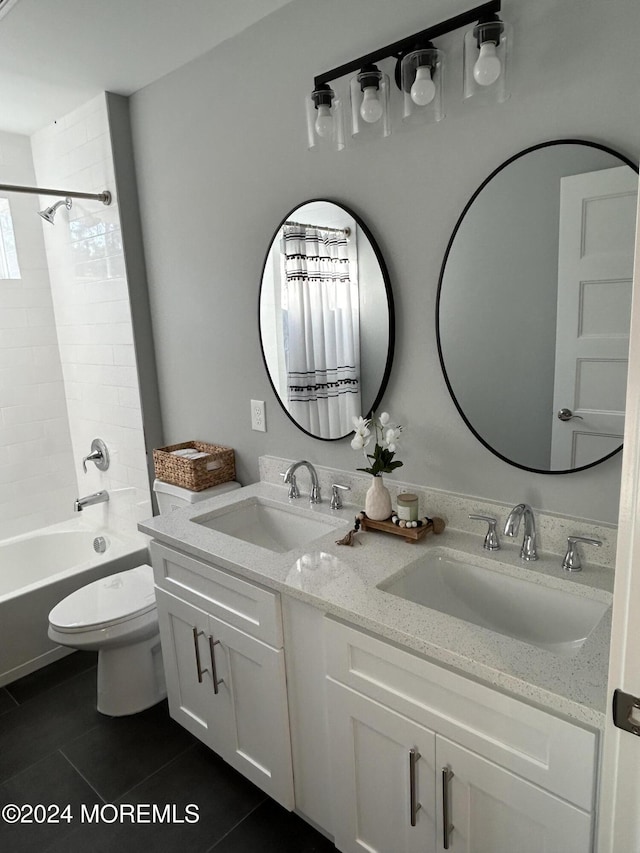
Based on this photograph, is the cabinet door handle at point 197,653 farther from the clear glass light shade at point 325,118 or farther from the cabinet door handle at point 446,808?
the clear glass light shade at point 325,118

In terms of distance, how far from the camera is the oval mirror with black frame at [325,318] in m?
1.82

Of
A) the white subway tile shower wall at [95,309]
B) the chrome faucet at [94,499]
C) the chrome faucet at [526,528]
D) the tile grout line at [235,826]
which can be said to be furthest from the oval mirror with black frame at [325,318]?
the chrome faucet at [94,499]

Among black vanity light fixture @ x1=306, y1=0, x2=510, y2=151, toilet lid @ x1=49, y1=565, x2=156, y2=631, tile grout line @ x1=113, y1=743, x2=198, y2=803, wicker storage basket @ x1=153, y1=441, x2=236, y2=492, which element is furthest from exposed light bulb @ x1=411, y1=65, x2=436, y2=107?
tile grout line @ x1=113, y1=743, x2=198, y2=803

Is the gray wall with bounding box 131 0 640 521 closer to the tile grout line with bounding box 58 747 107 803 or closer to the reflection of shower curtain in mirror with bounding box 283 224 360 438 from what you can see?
the reflection of shower curtain in mirror with bounding box 283 224 360 438

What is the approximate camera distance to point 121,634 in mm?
2150

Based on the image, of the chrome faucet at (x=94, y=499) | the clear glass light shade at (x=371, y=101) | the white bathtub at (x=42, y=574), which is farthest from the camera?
the chrome faucet at (x=94, y=499)

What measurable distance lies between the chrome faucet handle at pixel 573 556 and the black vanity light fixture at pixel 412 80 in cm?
114

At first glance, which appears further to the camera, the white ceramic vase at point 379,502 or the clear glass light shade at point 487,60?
the white ceramic vase at point 379,502

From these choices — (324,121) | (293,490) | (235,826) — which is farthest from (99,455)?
(324,121)

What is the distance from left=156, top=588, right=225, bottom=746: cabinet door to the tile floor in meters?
0.15

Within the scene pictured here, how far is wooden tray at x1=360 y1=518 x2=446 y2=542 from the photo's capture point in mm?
1644

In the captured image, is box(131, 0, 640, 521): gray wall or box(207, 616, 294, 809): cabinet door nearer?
box(131, 0, 640, 521): gray wall

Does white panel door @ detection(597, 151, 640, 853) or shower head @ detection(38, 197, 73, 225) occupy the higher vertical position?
shower head @ detection(38, 197, 73, 225)

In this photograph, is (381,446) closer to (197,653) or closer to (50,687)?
(197,653)
